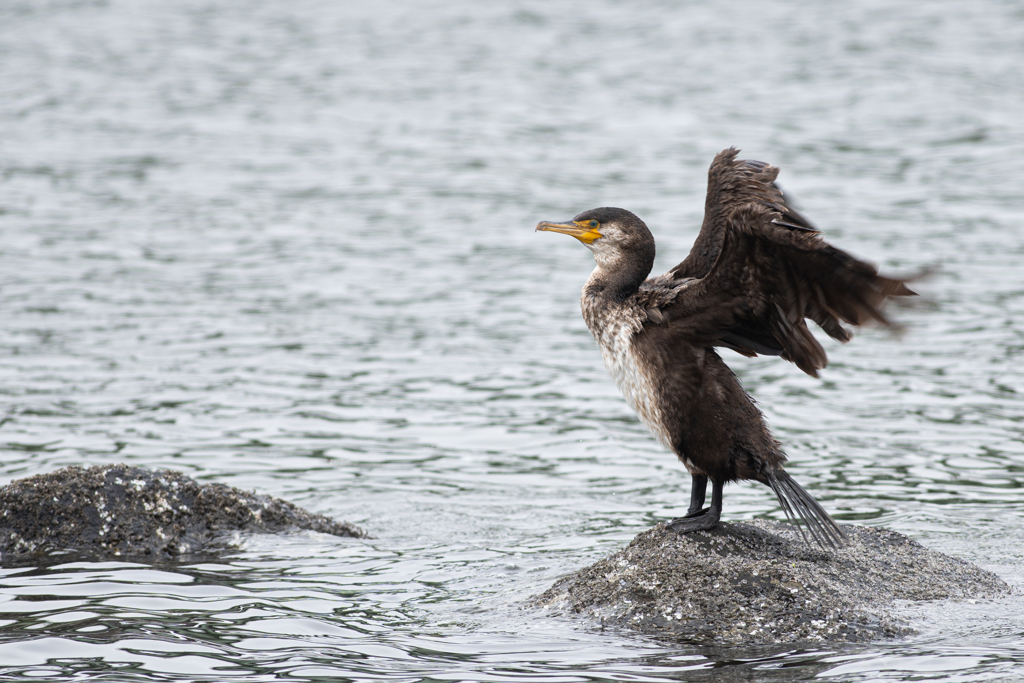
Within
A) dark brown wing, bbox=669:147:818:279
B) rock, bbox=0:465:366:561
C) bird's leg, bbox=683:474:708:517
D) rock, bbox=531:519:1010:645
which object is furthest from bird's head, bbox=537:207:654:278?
rock, bbox=0:465:366:561

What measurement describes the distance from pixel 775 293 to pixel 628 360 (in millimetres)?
719

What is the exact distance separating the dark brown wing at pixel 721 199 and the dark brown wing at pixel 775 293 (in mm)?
52

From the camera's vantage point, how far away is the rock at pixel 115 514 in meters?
6.33

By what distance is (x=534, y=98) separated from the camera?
77.5 feet

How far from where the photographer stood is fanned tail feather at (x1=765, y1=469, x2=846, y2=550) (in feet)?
17.1

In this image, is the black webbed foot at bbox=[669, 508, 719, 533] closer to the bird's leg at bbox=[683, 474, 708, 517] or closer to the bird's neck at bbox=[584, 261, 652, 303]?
the bird's leg at bbox=[683, 474, 708, 517]

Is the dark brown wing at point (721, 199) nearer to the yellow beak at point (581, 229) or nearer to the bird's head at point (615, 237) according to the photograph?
the bird's head at point (615, 237)

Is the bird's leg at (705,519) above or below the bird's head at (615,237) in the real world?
below

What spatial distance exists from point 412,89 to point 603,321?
19.3m

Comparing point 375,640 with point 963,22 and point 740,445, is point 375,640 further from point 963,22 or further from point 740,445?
point 963,22

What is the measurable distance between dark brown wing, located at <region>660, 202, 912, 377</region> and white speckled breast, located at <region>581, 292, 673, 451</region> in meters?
0.18

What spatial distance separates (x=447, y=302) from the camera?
12.8 m

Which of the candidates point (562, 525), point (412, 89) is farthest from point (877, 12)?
point (562, 525)

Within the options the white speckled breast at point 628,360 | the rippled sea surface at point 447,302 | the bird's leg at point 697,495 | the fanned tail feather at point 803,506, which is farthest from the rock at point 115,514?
the fanned tail feather at point 803,506
